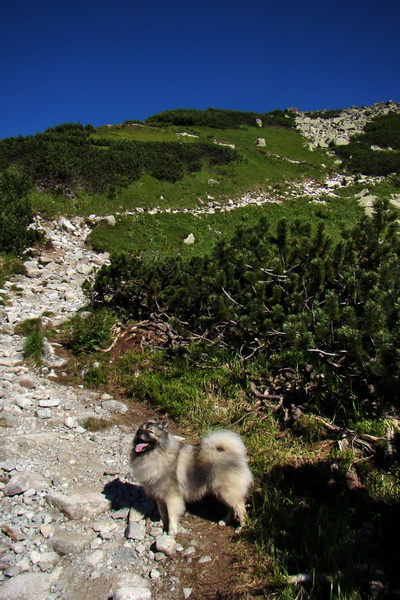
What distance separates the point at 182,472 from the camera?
Answer: 12.3 feet

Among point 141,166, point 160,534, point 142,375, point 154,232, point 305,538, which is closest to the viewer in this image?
point 305,538

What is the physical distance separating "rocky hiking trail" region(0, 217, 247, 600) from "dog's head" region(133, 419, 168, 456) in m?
0.73

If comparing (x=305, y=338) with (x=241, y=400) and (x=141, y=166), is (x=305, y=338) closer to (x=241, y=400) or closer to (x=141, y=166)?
(x=241, y=400)

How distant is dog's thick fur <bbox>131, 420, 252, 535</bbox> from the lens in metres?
3.64

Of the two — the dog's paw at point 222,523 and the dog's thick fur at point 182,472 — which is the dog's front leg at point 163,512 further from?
the dog's paw at point 222,523

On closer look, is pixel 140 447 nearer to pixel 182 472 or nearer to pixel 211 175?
pixel 182 472

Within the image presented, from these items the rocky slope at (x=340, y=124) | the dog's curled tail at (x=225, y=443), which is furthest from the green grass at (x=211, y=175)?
the dog's curled tail at (x=225, y=443)

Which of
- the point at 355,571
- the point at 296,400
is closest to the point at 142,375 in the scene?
the point at 296,400

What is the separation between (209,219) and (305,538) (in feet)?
55.4

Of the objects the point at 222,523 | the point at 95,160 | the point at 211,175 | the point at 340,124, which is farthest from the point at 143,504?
the point at 340,124

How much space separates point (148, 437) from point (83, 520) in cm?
106

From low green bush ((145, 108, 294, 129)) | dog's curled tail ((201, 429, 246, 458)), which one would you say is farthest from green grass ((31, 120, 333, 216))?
dog's curled tail ((201, 429, 246, 458))

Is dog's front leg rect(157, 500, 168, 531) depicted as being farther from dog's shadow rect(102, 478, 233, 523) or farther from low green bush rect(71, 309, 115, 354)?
low green bush rect(71, 309, 115, 354)

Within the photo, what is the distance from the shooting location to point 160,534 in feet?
12.0
